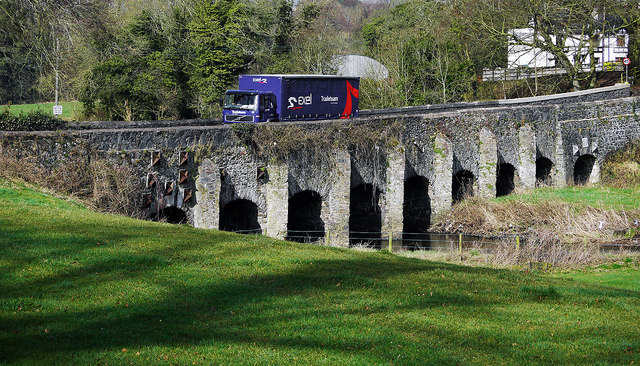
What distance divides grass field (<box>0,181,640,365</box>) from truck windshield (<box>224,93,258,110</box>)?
1749cm

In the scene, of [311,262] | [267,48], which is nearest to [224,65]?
[267,48]

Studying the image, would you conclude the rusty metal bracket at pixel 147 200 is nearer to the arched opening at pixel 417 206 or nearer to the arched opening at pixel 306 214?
the arched opening at pixel 306 214

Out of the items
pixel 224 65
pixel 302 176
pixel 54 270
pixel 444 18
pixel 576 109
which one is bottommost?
pixel 54 270

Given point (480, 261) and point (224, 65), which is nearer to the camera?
point (480, 261)

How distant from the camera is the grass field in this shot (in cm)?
975

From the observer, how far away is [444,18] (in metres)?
59.4

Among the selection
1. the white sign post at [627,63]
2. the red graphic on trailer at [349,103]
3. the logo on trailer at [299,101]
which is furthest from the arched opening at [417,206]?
the white sign post at [627,63]

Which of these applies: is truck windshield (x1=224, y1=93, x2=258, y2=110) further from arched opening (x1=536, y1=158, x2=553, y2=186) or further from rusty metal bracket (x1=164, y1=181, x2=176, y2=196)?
arched opening (x1=536, y1=158, x2=553, y2=186)

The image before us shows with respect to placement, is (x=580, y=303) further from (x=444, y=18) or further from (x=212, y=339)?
(x=444, y=18)

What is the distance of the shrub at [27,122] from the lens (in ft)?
79.5

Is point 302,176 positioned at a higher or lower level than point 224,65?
lower

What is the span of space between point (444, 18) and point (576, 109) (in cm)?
2016

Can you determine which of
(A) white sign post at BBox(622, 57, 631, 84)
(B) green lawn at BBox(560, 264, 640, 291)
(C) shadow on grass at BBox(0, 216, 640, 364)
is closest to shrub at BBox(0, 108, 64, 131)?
(C) shadow on grass at BBox(0, 216, 640, 364)

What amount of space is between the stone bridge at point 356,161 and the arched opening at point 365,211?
52 millimetres
